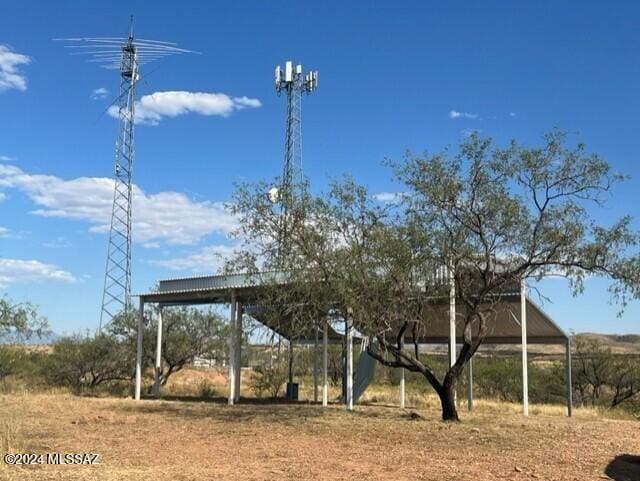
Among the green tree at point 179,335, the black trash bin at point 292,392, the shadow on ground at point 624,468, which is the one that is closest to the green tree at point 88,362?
the green tree at point 179,335

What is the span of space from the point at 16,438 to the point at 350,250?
808 cm

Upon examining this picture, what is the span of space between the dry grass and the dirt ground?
2cm

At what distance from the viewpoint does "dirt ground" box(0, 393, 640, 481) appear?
10125mm

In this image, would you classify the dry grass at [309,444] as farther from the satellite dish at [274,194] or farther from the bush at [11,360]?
the bush at [11,360]

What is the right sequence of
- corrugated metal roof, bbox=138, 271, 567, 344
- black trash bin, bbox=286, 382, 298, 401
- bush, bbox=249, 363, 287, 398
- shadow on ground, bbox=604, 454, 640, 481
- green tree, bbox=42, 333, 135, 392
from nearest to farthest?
shadow on ground, bbox=604, 454, 640, 481 < corrugated metal roof, bbox=138, 271, 567, 344 < black trash bin, bbox=286, 382, 298, 401 < bush, bbox=249, 363, 287, 398 < green tree, bbox=42, 333, 135, 392

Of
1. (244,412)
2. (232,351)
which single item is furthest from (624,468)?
(232,351)

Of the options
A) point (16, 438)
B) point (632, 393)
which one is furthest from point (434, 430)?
point (632, 393)

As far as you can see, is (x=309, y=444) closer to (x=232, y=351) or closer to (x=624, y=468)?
(x=624, y=468)

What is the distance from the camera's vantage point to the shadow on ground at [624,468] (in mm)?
10289

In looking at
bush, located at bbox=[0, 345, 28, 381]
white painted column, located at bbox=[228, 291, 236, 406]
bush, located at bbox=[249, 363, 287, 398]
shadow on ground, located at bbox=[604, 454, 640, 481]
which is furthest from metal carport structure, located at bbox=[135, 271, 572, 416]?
bush, located at bbox=[0, 345, 28, 381]

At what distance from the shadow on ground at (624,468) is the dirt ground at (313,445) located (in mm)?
20

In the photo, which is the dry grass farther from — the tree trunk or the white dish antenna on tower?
the white dish antenna on tower

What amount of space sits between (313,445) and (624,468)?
5.29 m

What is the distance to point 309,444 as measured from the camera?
1315 cm
